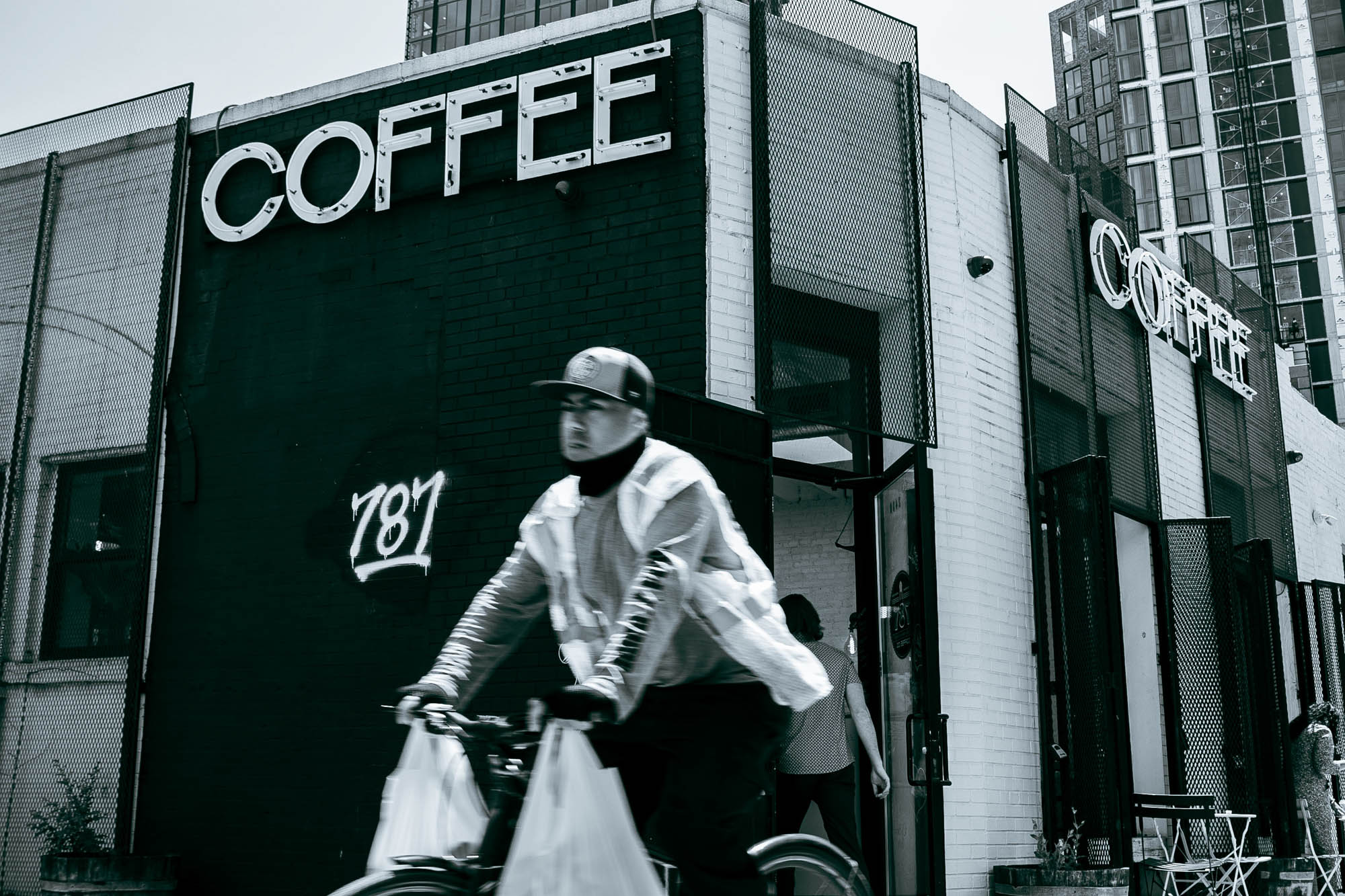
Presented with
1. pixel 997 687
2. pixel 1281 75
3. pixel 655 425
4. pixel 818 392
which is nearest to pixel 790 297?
pixel 818 392

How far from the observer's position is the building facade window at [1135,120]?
5588cm

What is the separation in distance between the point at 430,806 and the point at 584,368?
1.12 m

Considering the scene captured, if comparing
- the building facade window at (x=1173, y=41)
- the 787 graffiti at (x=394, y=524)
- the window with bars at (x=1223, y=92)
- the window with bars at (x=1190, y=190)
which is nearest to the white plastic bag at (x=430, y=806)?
the 787 graffiti at (x=394, y=524)

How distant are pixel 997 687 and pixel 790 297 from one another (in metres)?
2.90

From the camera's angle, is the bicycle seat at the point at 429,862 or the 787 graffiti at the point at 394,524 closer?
the bicycle seat at the point at 429,862

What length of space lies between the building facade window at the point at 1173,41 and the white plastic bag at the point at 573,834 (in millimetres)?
58417

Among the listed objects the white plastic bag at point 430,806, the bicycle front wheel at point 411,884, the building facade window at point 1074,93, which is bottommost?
the bicycle front wheel at point 411,884

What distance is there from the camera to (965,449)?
8.85 m

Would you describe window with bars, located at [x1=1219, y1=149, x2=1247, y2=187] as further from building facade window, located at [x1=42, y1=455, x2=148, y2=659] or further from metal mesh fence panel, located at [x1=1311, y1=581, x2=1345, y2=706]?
building facade window, located at [x1=42, y1=455, x2=148, y2=659]

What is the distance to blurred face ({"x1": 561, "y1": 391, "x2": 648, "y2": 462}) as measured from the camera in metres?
3.28

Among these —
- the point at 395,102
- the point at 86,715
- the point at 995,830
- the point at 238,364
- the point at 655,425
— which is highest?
the point at 395,102

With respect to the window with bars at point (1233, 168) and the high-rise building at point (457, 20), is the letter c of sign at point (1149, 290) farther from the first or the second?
the window with bars at point (1233, 168)

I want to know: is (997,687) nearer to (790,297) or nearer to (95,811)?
(790,297)

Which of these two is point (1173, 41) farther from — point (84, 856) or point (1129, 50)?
point (84, 856)
